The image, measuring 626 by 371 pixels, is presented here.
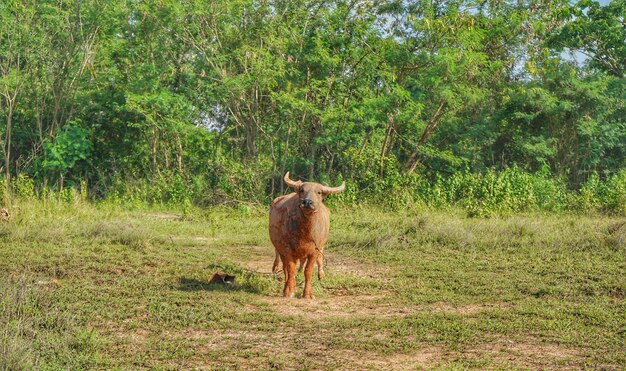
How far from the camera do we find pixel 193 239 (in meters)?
11.7

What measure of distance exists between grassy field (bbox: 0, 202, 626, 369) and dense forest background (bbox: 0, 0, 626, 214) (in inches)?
148

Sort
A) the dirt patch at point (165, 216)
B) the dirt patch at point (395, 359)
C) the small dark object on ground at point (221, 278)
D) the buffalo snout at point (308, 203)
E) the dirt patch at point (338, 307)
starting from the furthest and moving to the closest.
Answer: the dirt patch at point (165, 216) → the small dark object on ground at point (221, 278) → the buffalo snout at point (308, 203) → the dirt patch at point (338, 307) → the dirt patch at point (395, 359)

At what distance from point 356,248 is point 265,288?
3243 mm

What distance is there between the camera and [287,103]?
15.8 meters

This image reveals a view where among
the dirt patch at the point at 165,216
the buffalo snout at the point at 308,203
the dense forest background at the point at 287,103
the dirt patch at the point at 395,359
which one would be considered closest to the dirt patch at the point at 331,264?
the buffalo snout at the point at 308,203

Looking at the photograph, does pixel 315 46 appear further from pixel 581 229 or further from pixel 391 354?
pixel 391 354

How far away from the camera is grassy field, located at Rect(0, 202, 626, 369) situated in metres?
5.43

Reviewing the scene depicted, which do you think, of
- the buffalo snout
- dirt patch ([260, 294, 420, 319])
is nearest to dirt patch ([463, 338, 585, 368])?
dirt patch ([260, 294, 420, 319])

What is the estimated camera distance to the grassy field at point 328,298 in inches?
214

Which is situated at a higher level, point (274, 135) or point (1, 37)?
point (1, 37)

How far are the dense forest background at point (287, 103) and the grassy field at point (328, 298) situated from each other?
377 centimetres

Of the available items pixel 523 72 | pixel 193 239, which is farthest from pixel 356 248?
pixel 523 72

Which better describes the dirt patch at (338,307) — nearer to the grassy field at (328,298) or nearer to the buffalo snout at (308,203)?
the grassy field at (328,298)

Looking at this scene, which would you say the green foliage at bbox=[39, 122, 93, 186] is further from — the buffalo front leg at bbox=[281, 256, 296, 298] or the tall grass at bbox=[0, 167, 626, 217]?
the buffalo front leg at bbox=[281, 256, 296, 298]
